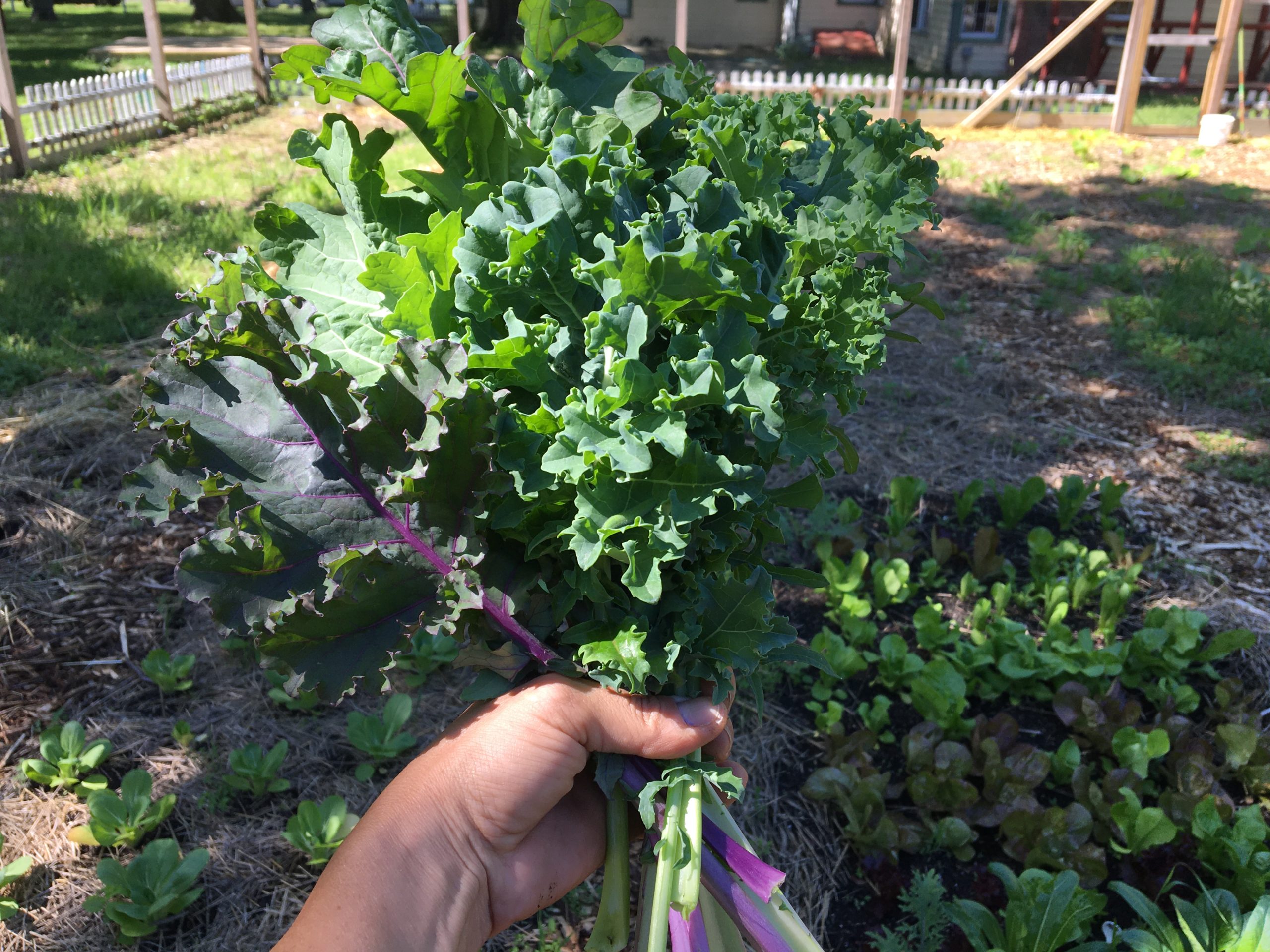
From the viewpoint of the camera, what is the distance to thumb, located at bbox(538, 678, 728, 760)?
5.91 ft

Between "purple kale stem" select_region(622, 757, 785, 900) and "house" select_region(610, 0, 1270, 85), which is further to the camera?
"house" select_region(610, 0, 1270, 85)

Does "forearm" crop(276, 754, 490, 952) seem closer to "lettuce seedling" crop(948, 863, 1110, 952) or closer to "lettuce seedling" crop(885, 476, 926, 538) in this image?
"lettuce seedling" crop(948, 863, 1110, 952)

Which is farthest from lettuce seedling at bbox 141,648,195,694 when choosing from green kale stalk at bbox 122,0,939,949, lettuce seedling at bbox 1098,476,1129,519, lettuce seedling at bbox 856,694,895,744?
lettuce seedling at bbox 1098,476,1129,519

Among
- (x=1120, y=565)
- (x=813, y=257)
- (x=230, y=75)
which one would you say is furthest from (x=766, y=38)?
(x=813, y=257)

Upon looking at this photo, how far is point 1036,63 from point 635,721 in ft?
38.4

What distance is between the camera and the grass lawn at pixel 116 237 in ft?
16.8

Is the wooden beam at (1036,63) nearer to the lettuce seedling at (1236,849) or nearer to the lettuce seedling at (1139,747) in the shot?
the lettuce seedling at (1139,747)

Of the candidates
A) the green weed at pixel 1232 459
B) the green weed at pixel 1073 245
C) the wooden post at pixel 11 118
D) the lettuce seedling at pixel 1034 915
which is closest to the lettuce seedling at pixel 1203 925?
the lettuce seedling at pixel 1034 915

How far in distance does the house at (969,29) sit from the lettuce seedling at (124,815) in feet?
62.2

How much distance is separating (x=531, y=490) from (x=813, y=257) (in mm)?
725

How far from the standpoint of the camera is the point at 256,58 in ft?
40.0

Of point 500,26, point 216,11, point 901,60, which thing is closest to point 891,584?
point 901,60

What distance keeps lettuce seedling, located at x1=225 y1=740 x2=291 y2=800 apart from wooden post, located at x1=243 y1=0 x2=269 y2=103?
1164 centimetres

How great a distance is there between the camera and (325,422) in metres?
1.67
